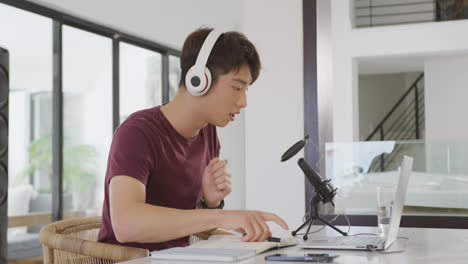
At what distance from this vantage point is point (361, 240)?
4.86 ft

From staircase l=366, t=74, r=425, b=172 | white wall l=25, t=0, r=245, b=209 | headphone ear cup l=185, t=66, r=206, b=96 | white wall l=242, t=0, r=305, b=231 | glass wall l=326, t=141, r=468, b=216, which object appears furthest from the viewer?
staircase l=366, t=74, r=425, b=172

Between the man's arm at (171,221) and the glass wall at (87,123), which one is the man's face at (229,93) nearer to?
the man's arm at (171,221)

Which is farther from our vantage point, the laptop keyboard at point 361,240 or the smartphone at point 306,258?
the laptop keyboard at point 361,240

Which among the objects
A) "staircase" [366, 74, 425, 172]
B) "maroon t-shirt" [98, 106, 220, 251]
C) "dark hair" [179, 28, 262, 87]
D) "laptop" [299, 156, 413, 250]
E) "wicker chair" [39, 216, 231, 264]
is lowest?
"wicker chair" [39, 216, 231, 264]

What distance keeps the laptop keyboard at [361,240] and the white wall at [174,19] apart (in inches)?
120

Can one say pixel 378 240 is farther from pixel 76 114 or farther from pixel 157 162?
pixel 76 114

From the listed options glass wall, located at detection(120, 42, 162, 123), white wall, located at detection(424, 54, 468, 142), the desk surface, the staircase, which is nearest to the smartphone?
the desk surface

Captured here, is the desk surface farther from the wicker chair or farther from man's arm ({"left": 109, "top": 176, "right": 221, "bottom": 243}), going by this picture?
the wicker chair

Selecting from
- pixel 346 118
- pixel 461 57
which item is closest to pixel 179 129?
pixel 346 118

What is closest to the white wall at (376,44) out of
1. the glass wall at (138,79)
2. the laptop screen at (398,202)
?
the glass wall at (138,79)

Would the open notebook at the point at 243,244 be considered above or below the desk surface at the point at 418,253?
above

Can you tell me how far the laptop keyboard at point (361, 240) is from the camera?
1.42 metres

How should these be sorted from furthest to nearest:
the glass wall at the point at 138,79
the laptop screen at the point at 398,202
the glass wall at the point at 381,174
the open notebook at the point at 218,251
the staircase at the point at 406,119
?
the staircase at the point at 406,119 → the glass wall at the point at 138,79 → the glass wall at the point at 381,174 → the laptop screen at the point at 398,202 → the open notebook at the point at 218,251

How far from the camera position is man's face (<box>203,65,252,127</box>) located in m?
1.60
